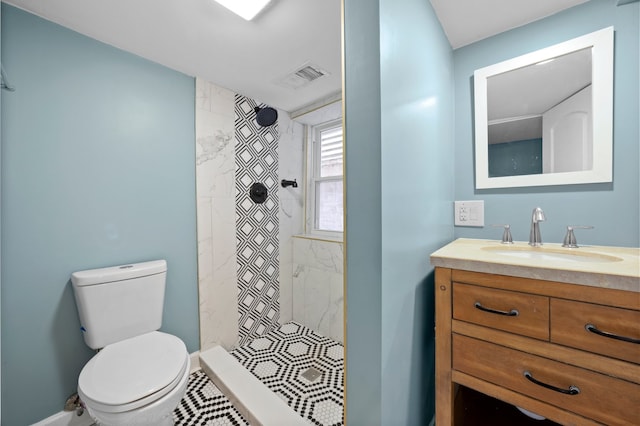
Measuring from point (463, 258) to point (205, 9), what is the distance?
1.66 metres

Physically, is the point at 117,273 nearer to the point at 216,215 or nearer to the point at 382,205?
the point at 216,215

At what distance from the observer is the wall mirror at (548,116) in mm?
1131

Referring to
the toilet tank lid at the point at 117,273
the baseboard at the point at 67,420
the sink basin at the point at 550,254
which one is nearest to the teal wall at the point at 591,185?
the sink basin at the point at 550,254

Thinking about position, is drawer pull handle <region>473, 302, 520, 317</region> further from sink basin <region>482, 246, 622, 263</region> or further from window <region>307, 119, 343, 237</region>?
window <region>307, 119, 343, 237</region>

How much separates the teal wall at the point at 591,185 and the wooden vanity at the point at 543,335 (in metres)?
0.23

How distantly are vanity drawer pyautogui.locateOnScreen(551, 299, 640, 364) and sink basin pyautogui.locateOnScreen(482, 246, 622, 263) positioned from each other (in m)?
0.29

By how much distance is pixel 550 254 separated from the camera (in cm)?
117

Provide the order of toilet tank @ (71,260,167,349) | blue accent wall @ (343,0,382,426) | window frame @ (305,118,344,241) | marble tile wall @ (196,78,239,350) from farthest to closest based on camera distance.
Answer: window frame @ (305,118,344,241) → marble tile wall @ (196,78,239,350) → toilet tank @ (71,260,167,349) → blue accent wall @ (343,0,382,426)

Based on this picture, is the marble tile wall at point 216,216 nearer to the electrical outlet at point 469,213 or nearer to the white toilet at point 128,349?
the white toilet at point 128,349

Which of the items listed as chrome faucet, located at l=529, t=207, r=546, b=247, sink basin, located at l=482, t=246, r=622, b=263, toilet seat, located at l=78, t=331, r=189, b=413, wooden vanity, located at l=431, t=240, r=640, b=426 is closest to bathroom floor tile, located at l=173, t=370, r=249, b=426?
toilet seat, located at l=78, t=331, r=189, b=413

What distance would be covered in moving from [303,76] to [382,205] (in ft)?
5.00

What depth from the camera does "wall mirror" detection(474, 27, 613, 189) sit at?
3.71ft

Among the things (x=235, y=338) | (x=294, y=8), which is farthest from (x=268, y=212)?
(x=294, y=8)

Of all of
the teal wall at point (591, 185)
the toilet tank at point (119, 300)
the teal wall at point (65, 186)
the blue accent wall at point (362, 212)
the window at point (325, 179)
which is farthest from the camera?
the window at point (325, 179)
